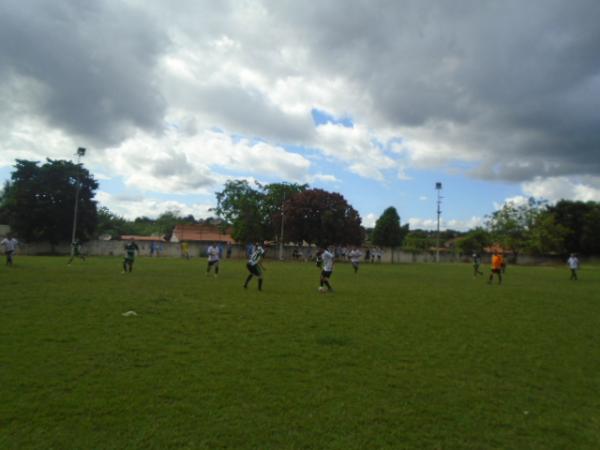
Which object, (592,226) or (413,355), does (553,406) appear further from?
(592,226)

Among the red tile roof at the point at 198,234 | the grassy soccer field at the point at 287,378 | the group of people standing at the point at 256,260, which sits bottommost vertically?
the grassy soccer field at the point at 287,378

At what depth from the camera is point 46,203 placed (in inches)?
1805

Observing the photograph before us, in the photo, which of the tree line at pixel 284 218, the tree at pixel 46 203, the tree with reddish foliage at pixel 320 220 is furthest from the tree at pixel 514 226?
the tree at pixel 46 203

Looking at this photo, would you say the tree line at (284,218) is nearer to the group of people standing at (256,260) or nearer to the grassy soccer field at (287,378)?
the group of people standing at (256,260)

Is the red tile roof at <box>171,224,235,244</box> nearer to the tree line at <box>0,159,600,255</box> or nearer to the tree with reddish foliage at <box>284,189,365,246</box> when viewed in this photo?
the tree line at <box>0,159,600,255</box>

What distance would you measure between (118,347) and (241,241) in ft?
172

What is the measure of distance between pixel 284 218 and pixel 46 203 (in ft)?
84.7

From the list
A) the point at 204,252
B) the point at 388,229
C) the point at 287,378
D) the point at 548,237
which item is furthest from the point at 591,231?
the point at 287,378

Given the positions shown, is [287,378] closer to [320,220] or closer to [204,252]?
[320,220]

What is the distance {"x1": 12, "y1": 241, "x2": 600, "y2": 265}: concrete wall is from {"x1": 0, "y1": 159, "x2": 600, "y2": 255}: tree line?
47.1 inches

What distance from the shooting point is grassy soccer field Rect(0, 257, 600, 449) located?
14.7 ft

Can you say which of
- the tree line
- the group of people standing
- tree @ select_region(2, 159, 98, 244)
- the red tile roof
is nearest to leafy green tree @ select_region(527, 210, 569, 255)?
the tree line

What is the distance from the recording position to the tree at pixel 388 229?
Answer: 7381 centimetres

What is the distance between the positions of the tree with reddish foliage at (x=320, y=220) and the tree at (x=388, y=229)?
21031mm
